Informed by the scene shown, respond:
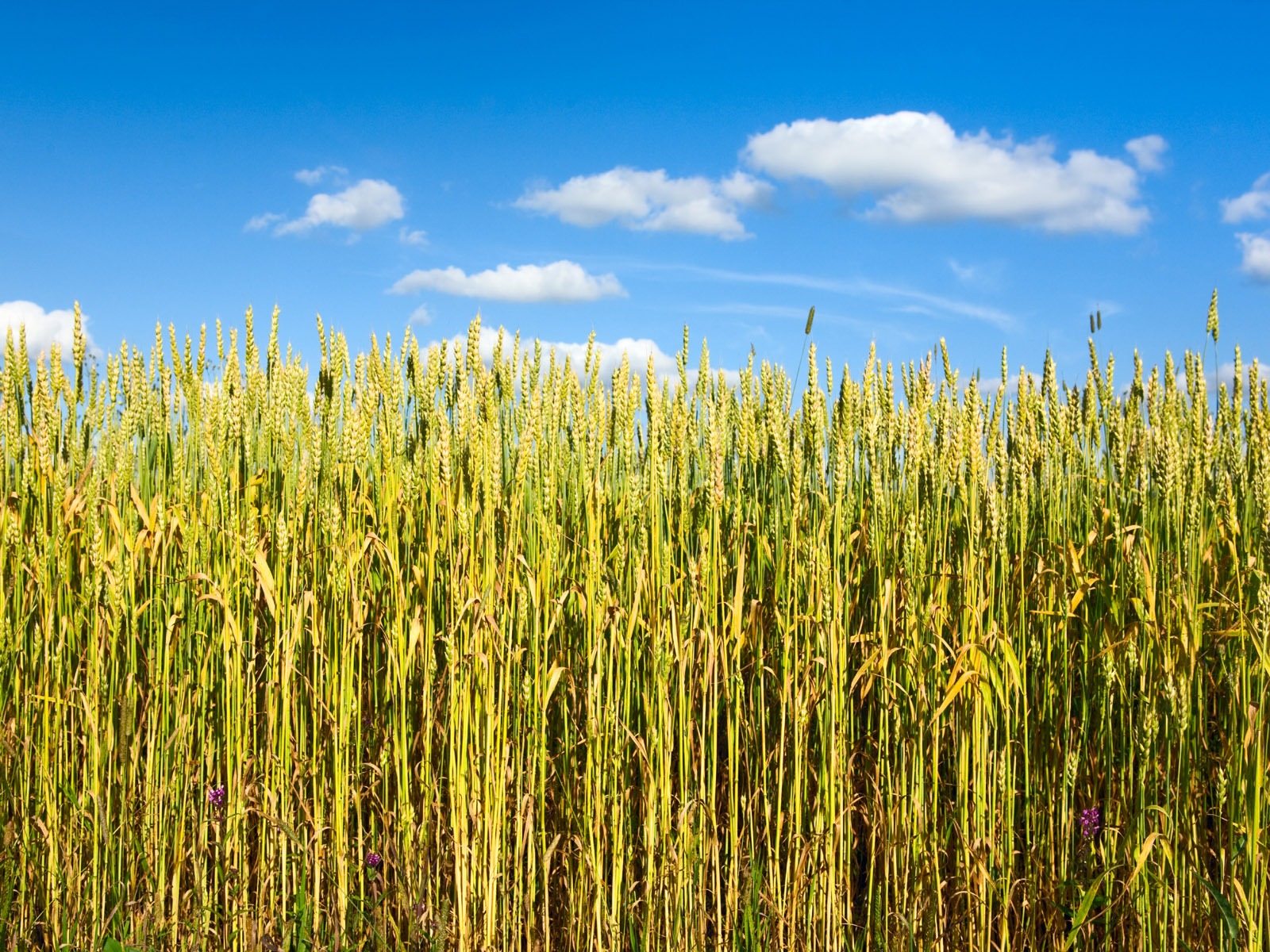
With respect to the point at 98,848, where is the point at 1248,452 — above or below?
above

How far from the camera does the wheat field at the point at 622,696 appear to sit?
1646 mm

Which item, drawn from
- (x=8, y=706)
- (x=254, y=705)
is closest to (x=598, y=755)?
(x=254, y=705)

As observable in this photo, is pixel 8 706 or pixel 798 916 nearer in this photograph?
pixel 798 916

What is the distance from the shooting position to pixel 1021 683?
174cm

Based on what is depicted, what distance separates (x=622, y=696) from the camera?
5.83ft

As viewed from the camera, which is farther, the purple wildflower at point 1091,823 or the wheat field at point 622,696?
the purple wildflower at point 1091,823

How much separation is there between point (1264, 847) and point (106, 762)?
2.13 meters

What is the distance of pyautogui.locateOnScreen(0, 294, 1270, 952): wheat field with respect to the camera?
1646mm

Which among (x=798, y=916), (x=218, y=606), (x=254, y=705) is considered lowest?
(x=798, y=916)

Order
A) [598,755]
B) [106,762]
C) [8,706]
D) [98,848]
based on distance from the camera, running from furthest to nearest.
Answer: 1. [8,706]
2. [106,762]
3. [98,848]
4. [598,755]

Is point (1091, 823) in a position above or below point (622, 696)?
below

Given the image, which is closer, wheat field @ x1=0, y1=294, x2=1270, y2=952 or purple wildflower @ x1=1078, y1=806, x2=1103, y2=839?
wheat field @ x1=0, y1=294, x2=1270, y2=952

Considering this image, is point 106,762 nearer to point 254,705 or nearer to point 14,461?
point 254,705

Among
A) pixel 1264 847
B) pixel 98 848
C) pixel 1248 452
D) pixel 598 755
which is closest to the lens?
Answer: pixel 1264 847
